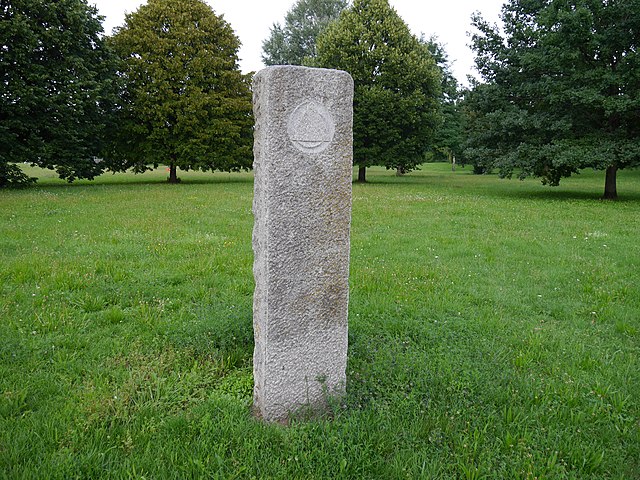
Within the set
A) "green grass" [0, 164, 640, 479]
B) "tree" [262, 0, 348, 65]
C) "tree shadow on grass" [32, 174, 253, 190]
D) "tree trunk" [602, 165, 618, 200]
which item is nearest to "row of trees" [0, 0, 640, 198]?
"tree trunk" [602, 165, 618, 200]

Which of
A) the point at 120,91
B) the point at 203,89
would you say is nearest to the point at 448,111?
the point at 203,89

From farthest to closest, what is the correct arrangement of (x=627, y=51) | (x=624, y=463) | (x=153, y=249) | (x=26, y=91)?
(x=26, y=91)
(x=627, y=51)
(x=153, y=249)
(x=624, y=463)

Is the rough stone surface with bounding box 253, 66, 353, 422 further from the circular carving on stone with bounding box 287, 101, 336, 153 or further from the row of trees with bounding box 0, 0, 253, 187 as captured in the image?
the row of trees with bounding box 0, 0, 253, 187

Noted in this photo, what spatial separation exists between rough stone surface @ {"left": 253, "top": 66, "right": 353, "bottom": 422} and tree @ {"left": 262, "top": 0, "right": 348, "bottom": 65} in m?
47.7

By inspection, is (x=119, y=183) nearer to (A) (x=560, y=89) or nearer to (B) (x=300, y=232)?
(A) (x=560, y=89)

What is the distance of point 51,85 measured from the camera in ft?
69.2

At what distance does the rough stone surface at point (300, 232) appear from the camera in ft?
9.93

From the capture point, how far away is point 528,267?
7.68m

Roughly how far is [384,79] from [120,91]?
15262 millimetres

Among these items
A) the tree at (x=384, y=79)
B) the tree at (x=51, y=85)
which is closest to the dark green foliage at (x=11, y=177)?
the tree at (x=51, y=85)

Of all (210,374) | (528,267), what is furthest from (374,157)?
(210,374)

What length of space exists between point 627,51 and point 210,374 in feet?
69.6

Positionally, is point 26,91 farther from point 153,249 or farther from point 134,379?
point 134,379

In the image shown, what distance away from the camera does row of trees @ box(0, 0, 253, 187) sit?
20.0 metres
